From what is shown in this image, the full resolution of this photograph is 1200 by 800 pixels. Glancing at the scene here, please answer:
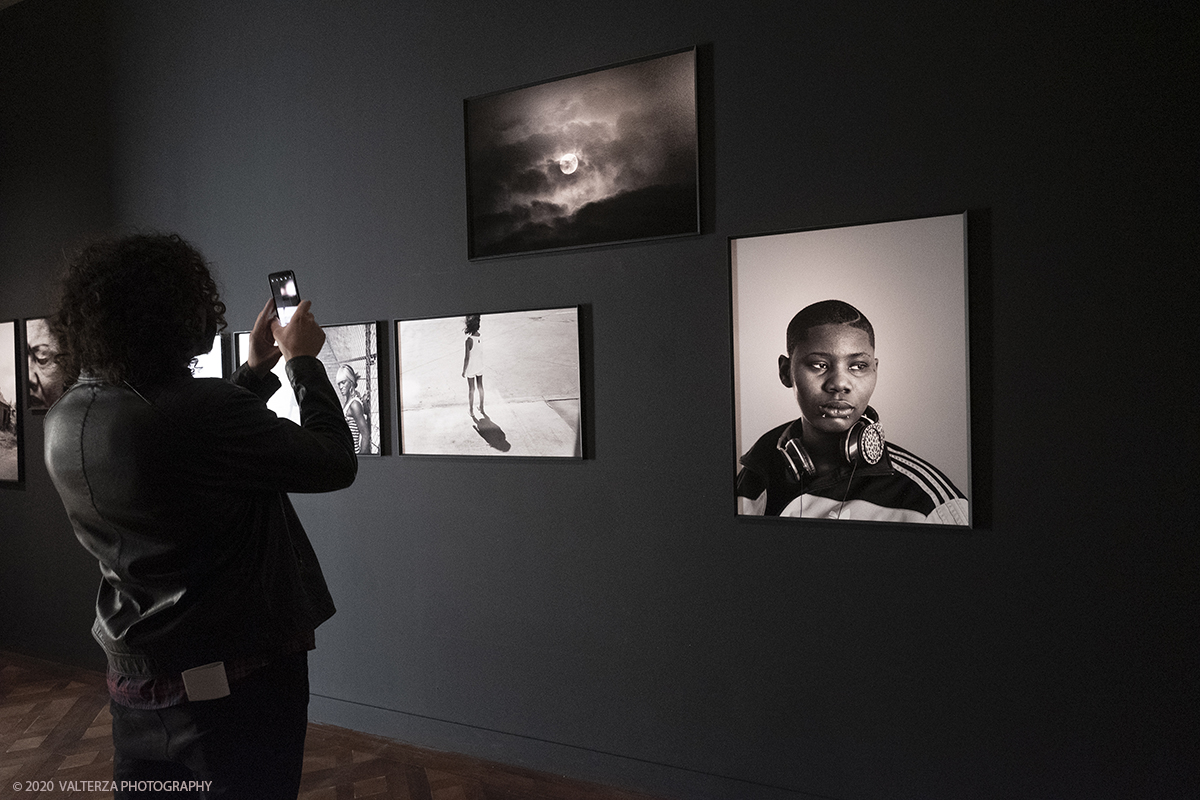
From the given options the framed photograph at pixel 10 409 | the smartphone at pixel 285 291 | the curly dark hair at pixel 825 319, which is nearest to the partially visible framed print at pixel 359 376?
the smartphone at pixel 285 291

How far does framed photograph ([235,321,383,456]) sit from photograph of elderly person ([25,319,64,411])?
2.13 m

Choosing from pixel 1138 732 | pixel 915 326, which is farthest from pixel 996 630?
pixel 915 326

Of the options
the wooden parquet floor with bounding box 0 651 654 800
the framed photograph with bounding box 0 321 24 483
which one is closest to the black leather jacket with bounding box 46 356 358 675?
the wooden parquet floor with bounding box 0 651 654 800

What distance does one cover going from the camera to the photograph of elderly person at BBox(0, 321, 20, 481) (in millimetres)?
5133

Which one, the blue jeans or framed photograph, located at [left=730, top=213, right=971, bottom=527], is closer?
the blue jeans

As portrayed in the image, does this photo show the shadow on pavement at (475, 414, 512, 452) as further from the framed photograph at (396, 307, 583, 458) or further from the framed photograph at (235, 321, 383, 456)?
the framed photograph at (235, 321, 383, 456)

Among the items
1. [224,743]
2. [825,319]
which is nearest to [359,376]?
[825,319]

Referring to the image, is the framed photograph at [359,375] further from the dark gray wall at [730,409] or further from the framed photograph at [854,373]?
the framed photograph at [854,373]

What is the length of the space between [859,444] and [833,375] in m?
0.25

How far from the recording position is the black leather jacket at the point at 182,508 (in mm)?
1572

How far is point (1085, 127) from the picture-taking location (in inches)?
95.7

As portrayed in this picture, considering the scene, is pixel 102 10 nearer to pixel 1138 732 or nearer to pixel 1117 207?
pixel 1117 207

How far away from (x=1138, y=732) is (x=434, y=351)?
2866 millimetres

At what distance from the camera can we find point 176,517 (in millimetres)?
1584
